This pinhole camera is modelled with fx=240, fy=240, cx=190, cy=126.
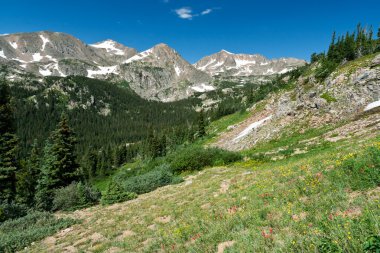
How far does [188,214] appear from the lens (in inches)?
451

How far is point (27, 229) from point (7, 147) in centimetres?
1495

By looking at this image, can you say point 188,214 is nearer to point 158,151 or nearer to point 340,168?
point 340,168

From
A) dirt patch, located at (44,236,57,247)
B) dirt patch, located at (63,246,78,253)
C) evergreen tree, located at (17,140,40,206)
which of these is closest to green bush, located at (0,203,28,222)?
dirt patch, located at (44,236,57,247)

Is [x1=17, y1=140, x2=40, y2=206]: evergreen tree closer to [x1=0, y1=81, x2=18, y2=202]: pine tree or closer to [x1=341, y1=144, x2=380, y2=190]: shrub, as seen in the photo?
[x1=0, y1=81, x2=18, y2=202]: pine tree

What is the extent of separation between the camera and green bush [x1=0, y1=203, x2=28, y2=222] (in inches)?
753

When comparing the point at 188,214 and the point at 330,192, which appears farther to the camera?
the point at 188,214

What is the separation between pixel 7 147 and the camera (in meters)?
26.2

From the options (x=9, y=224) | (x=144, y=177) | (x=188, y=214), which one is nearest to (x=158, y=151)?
(x=144, y=177)

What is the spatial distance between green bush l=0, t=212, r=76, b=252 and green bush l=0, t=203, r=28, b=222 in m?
3.31

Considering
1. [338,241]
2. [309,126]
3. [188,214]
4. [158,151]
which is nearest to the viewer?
[338,241]

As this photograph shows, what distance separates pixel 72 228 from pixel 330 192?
14.6m

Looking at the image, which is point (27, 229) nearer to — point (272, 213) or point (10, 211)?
point (10, 211)

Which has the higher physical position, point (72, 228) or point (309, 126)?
point (309, 126)

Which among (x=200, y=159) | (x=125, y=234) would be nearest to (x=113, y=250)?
(x=125, y=234)
